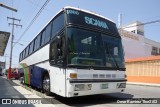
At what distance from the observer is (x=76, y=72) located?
7.70 m

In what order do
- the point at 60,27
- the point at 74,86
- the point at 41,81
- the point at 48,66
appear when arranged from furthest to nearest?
the point at 41,81, the point at 48,66, the point at 60,27, the point at 74,86

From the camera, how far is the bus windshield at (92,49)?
7840mm

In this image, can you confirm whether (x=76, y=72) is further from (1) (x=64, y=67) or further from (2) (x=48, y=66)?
(2) (x=48, y=66)

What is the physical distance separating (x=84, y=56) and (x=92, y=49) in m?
0.50

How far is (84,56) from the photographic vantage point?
7.93 m

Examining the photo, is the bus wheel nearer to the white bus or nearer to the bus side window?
the white bus

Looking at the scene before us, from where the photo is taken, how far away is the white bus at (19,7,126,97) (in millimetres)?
7781

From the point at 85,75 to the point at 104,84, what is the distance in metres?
0.91

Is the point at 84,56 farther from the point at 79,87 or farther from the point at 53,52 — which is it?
the point at 53,52

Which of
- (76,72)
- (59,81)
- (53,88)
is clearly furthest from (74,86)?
(53,88)

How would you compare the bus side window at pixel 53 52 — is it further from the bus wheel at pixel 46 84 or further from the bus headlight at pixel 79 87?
the bus headlight at pixel 79 87

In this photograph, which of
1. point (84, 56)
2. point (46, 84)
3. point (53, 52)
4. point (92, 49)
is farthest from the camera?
point (46, 84)

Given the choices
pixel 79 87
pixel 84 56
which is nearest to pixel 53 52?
pixel 84 56

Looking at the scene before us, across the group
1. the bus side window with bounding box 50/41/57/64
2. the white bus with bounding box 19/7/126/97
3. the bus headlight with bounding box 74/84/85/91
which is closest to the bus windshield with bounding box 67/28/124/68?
the white bus with bounding box 19/7/126/97
